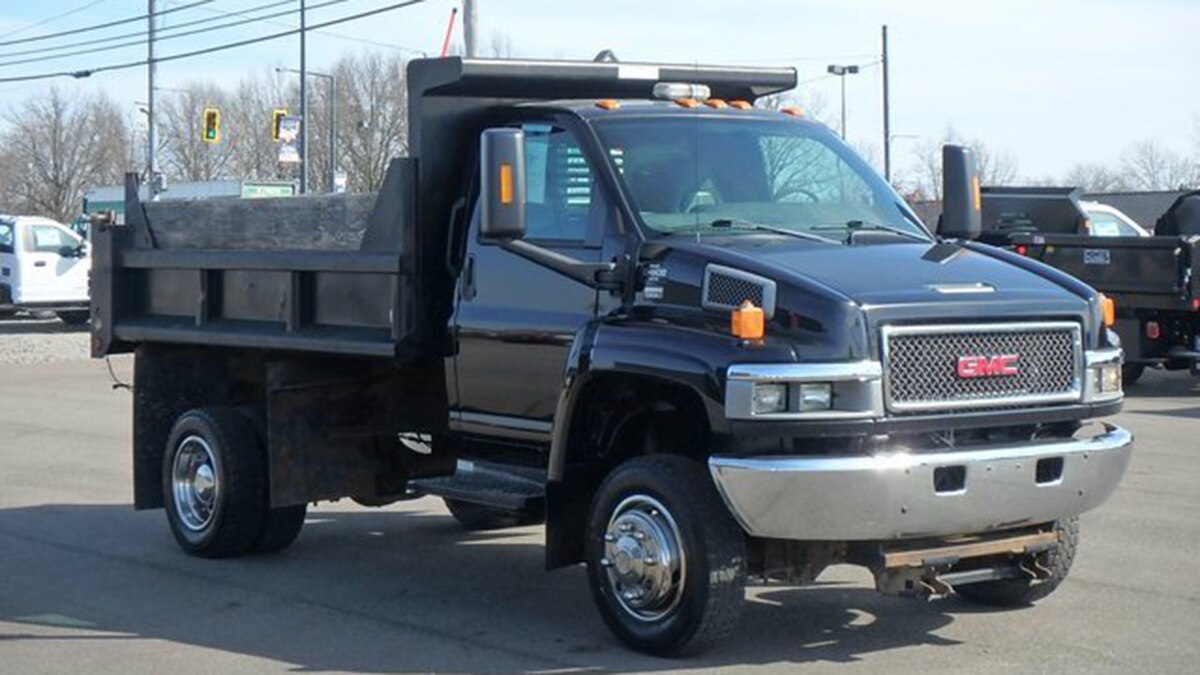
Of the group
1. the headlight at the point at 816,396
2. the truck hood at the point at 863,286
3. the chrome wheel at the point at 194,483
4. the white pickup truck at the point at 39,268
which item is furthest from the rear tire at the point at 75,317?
the headlight at the point at 816,396

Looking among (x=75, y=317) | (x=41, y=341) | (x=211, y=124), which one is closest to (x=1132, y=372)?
(x=41, y=341)

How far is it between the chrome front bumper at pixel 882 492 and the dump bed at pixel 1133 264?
12.0m

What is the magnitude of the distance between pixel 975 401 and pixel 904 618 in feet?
4.98

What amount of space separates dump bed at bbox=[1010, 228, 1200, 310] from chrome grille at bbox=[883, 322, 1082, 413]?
1153cm

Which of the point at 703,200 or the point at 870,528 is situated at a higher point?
the point at 703,200

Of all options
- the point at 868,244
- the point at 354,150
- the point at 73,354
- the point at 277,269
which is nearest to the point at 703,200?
the point at 868,244

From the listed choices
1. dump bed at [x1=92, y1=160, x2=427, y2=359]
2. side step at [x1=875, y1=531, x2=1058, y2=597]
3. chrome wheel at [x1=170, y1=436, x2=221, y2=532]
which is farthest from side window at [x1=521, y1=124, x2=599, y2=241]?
chrome wheel at [x1=170, y1=436, x2=221, y2=532]

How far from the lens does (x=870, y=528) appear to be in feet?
21.8

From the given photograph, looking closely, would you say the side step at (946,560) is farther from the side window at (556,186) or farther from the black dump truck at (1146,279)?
the black dump truck at (1146,279)

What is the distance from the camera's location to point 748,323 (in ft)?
22.0

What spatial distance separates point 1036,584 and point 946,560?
119 cm

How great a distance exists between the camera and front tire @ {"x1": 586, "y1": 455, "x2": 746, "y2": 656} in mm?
6957

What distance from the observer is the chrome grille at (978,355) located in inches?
267

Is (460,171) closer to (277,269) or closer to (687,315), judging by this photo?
(277,269)
